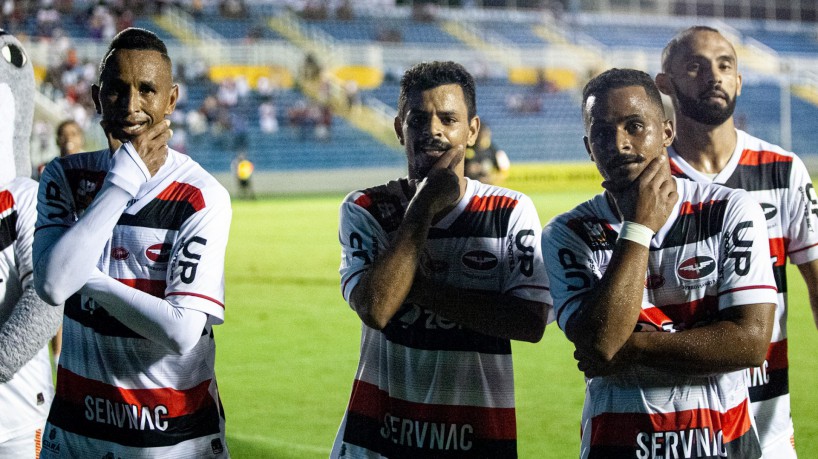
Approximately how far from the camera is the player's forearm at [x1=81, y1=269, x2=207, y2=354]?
2.93m

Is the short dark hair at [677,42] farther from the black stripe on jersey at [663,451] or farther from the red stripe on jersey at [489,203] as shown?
the black stripe on jersey at [663,451]

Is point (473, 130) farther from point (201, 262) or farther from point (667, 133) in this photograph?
point (201, 262)

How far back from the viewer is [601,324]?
8.96 ft

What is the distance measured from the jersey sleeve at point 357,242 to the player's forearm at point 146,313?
49 centimetres

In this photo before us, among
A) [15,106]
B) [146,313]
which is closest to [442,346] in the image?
[146,313]

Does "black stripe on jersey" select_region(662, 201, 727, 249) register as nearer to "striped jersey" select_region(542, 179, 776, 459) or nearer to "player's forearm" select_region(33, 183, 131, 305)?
"striped jersey" select_region(542, 179, 776, 459)

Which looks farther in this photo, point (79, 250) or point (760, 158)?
point (760, 158)

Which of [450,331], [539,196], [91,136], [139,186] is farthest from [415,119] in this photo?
[91,136]

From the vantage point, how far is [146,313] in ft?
9.61

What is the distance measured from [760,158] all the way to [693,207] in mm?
1202

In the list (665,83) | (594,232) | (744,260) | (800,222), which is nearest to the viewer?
(744,260)

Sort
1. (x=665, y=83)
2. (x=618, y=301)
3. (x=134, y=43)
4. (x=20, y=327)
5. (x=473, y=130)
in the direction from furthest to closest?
(x=665, y=83)
(x=20, y=327)
(x=473, y=130)
(x=134, y=43)
(x=618, y=301)

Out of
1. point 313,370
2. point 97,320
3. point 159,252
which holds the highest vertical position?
point 159,252

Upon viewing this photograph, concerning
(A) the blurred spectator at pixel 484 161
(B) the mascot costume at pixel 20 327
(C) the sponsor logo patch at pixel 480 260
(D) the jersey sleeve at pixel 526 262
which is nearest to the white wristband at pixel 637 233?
(D) the jersey sleeve at pixel 526 262
